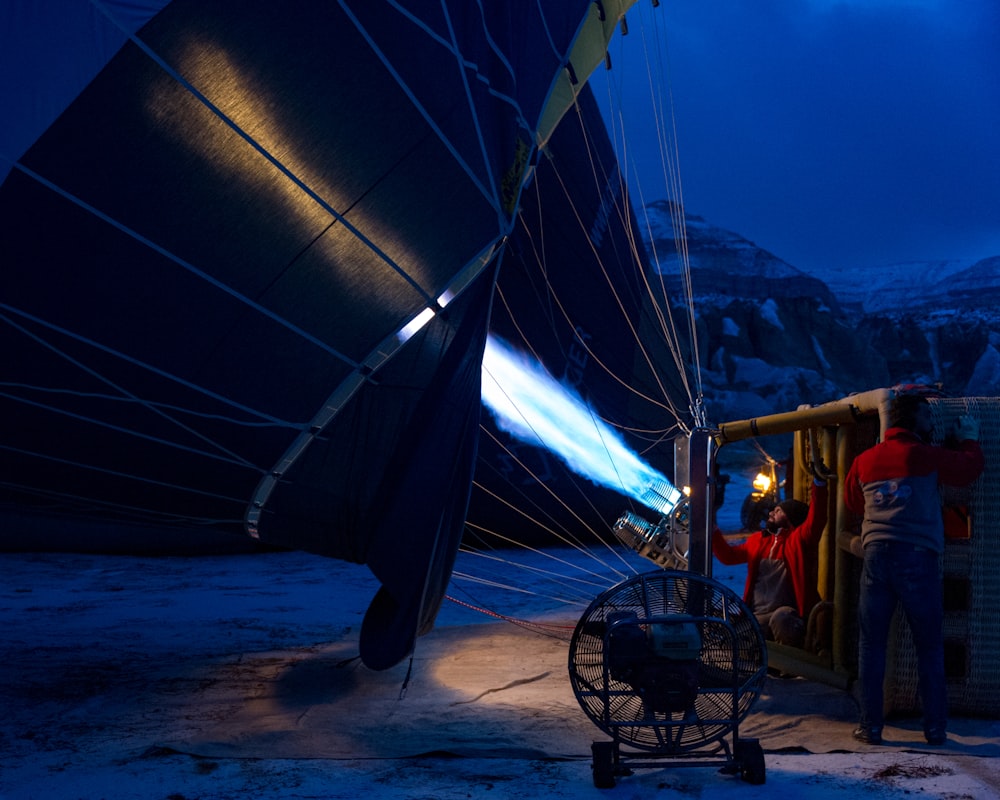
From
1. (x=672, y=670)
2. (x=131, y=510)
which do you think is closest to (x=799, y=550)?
(x=672, y=670)

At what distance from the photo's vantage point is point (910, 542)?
388 cm

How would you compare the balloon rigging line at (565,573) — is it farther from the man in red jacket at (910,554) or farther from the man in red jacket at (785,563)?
the man in red jacket at (910,554)

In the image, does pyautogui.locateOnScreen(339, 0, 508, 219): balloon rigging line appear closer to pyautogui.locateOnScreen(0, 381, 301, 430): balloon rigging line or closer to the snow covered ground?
pyautogui.locateOnScreen(0, 381, 301, 430): balloon rigging line

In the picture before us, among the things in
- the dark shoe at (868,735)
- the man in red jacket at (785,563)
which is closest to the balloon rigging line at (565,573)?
the man in red jacket at (785,563)

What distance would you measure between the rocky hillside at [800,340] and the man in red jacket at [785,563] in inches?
1223

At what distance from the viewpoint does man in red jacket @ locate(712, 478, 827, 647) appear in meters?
5.06

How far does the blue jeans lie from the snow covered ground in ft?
0.60

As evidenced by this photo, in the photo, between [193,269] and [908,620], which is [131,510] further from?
[908,620]

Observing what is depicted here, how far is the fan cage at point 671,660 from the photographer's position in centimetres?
333

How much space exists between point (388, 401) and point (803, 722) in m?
2.55

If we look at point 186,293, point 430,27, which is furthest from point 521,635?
point 430,27

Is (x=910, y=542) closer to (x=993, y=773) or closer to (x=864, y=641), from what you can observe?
(x=864, y=641)

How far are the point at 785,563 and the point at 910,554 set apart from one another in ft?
4.56

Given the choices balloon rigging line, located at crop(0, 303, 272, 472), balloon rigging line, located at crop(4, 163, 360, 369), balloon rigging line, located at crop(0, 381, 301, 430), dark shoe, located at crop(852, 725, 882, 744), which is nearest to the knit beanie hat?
dark shoe, located at crop(852, 725, 882, 744)
